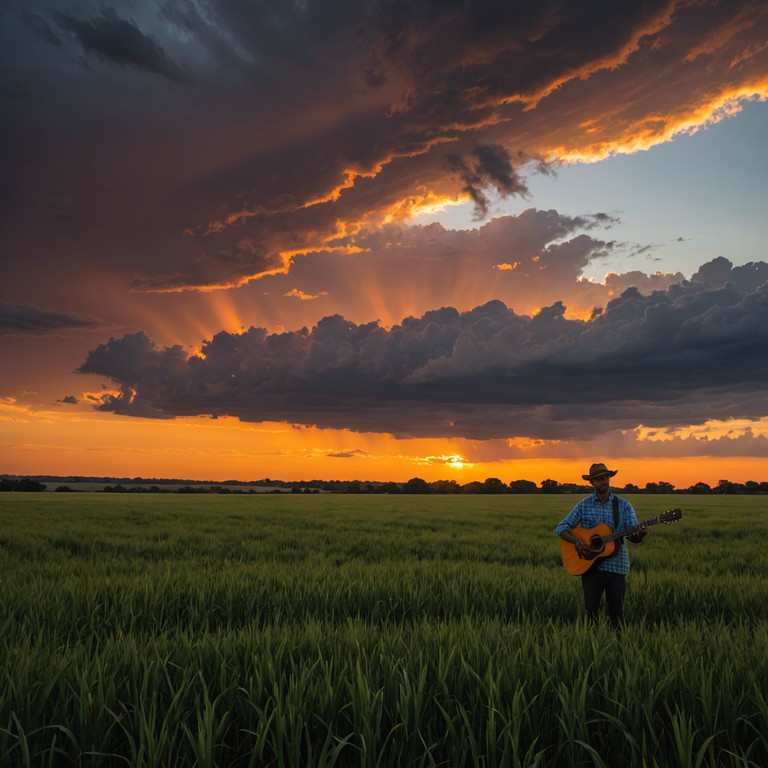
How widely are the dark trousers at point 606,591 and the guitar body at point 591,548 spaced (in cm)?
13

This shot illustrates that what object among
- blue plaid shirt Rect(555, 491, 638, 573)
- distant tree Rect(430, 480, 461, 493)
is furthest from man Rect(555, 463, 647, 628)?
distant tree Rect(430, 480, 461, 493)

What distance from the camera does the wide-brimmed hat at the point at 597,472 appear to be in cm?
711

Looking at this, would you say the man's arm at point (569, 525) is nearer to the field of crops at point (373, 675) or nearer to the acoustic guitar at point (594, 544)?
the acoustic guitar at point (594, 544)

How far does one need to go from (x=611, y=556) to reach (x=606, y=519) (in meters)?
0.47

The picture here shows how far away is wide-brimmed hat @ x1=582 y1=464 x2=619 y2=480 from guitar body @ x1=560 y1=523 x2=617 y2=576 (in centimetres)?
64

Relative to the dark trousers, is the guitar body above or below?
above

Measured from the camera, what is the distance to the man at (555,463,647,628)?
709 cm

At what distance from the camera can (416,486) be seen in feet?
333

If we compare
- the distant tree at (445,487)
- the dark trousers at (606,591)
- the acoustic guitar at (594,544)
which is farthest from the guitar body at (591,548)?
the distant tree at (445,487)

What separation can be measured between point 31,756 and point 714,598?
8984 millimetres

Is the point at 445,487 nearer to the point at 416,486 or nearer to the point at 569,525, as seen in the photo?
the point at 416,486

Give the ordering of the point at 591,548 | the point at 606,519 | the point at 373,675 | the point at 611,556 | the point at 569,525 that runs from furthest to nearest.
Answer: the point at 569,525
the point at 606,519
the point at 591,548
the point at 611,556
the point at 373,675

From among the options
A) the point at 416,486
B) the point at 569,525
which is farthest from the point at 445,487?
the point at 569,525

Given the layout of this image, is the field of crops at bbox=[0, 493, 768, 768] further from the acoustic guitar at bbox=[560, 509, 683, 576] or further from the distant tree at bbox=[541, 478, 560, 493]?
the distant tree at bbox=[541, 478, 560, 493]
